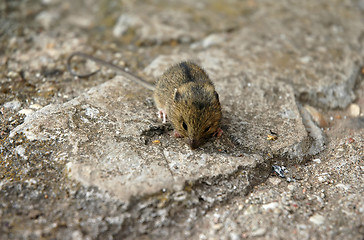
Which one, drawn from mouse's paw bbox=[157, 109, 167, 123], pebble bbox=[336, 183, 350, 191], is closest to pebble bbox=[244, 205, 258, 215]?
pebble bbox=[336, 183, 350, 191]

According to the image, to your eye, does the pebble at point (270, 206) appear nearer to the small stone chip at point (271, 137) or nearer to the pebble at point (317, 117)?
the small stone chip at point (271, 137)

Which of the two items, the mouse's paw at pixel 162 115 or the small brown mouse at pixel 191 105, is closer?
the small brown mouse at pixel 191 105

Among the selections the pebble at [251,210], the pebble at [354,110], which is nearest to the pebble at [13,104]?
the pebble at [251,210]

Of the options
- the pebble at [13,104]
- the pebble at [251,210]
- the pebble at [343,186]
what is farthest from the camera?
the pebble at [13,104]

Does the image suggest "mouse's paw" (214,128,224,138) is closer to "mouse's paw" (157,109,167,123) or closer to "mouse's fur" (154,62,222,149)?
"mouse's fur" (154,62,222,149)

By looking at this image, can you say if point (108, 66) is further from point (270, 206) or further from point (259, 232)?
point (259, 232)
